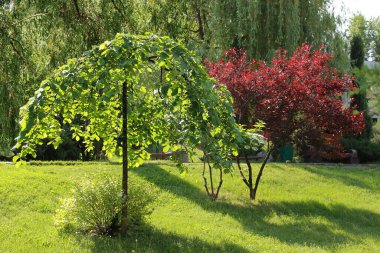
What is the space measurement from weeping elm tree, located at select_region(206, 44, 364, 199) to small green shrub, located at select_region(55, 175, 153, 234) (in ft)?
11.6

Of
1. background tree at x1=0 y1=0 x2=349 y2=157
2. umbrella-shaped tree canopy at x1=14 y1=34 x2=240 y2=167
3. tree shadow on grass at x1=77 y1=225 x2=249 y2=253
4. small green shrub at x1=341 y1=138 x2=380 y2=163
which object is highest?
background tree at x1=0 y1=0 x2=349 y2=157

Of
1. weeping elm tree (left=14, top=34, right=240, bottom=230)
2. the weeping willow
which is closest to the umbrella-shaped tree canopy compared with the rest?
weeping elm tree (left=14, top=34, right=240, bottom=230)

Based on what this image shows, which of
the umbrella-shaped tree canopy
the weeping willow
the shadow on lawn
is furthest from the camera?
the weeping willow

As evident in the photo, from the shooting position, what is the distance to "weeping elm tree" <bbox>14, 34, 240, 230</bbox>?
5.79 m

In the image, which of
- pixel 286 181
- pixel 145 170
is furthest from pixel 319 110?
pixel 145 170

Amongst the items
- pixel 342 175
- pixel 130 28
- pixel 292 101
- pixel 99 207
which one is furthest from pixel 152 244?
pixel 342 175

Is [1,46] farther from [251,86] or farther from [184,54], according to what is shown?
[251,86]

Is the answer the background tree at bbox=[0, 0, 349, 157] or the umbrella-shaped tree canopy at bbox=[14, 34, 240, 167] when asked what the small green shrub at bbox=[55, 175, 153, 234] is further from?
the background tree at bbox=[0, 0, 349, 157]

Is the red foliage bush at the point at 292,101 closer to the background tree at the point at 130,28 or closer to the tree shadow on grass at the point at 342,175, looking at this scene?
the tree shadow on grass at the point at 342,175

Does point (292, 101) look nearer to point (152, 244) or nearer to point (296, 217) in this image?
point (296, 217)

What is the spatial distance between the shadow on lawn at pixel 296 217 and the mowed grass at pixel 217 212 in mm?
17

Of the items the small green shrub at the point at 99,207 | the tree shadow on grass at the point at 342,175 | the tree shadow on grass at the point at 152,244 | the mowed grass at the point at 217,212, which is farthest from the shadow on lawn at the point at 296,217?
the tree shadow on grass at the point at 342,175

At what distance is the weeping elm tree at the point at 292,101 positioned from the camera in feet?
31.8

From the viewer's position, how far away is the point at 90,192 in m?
6.85
